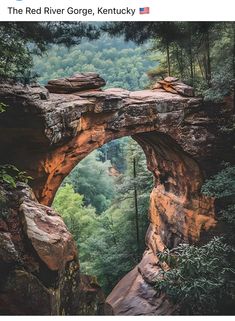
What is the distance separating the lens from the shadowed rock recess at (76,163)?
4309mm

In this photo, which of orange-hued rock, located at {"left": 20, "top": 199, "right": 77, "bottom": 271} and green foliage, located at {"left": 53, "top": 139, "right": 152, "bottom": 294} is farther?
green foliage, located at {"left": 53, "top": 139, "right": 152, "bottom": 294}

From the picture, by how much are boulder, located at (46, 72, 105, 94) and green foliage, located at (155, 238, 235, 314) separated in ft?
15.2

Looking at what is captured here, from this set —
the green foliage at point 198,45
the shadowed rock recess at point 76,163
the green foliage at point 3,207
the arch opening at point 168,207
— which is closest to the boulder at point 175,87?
the shadowed rock recess at point 76,163

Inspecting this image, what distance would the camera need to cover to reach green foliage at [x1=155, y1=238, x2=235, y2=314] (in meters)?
7.51

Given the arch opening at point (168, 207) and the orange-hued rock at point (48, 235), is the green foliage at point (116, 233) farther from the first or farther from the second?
the orange-hued rock at point (48, 235)

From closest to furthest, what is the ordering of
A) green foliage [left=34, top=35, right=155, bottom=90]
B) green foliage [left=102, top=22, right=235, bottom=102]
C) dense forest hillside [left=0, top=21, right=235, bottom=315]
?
dense forest hillside [left=0, top=21, right=235, bottom=315] < green foliage [left=102, top=22, right=235, bottom=102] < green foliage [left=34, top=35, right=155, bottom=90]

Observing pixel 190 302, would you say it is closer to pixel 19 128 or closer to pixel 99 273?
pixel 19 128

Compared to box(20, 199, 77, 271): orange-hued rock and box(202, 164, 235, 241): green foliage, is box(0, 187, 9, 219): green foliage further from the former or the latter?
box(202, 164, 235, 241): green foliage

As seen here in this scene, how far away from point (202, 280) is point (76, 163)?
4.18 metres

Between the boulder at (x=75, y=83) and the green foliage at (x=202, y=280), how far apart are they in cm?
463
